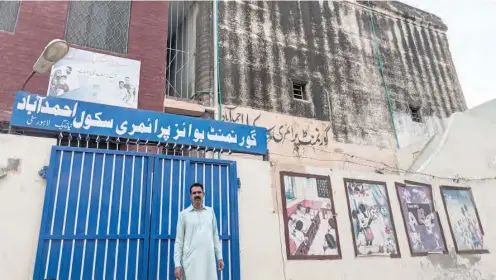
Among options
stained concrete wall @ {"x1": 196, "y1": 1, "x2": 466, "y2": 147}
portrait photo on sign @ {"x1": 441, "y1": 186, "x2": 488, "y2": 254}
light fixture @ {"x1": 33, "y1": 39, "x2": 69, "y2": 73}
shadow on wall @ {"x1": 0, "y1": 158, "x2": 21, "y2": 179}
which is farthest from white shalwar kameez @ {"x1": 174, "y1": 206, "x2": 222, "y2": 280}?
stained concrete wall @ {"x1": 196, "y1": 1, "x2": 466, "y2": 147}

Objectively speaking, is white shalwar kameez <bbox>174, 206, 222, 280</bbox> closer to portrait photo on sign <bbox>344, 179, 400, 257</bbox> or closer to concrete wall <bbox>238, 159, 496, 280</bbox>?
concrete wall <bbox>238, 159, 496, 280</bbox>

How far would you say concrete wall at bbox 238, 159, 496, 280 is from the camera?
5109mm

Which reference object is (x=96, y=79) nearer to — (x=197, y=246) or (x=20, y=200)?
(x=20, y=200)

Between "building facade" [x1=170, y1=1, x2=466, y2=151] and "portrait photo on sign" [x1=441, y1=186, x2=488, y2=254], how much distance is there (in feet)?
15.5

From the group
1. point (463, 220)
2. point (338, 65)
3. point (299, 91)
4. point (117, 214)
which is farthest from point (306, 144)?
point (117, 214)

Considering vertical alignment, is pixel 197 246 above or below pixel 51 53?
below

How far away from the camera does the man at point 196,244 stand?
386 cm

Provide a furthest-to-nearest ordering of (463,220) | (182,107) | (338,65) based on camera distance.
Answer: (338,65) < (182,107) < (463,220)

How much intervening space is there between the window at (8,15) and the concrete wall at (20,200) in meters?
4.94

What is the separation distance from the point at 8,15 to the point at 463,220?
1057 cm

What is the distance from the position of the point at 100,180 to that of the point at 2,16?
5.90m

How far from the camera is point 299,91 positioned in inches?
475

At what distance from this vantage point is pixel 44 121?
450 centimetres

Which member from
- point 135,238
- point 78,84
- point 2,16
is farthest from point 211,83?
point 135,238
